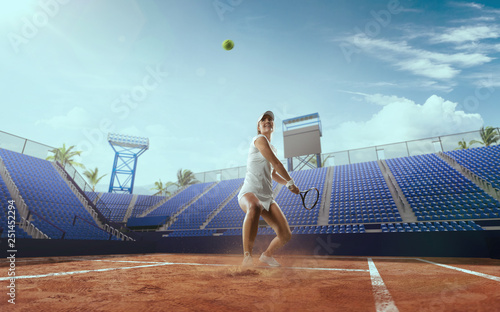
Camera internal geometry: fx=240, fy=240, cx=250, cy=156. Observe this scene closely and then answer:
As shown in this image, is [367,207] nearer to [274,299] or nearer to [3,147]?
[274,299]

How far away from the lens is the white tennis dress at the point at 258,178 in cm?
356

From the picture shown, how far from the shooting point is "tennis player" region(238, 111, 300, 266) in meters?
3.35

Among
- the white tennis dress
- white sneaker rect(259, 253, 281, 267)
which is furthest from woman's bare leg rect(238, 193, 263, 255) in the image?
white sneaker rect(259, 253, 281, 267)

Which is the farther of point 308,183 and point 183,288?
point 308,183

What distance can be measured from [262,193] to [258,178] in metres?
0.23

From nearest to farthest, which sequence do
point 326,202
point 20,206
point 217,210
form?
point 20,206, point 326,202, point 217,210

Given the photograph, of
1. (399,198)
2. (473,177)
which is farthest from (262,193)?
(473,177)

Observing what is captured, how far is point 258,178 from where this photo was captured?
362 cm

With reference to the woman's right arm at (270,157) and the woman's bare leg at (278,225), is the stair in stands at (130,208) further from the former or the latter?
the woman's right arm at (270,157)

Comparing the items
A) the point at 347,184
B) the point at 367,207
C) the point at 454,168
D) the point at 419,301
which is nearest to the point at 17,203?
the point at 419,301

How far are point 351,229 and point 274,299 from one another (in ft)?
35.4

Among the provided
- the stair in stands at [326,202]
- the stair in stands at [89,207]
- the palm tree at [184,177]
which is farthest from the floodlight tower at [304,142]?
the palm tree at [184,177]

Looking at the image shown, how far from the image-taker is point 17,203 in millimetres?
12344

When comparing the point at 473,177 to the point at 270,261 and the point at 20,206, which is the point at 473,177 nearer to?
the point at 270,261
